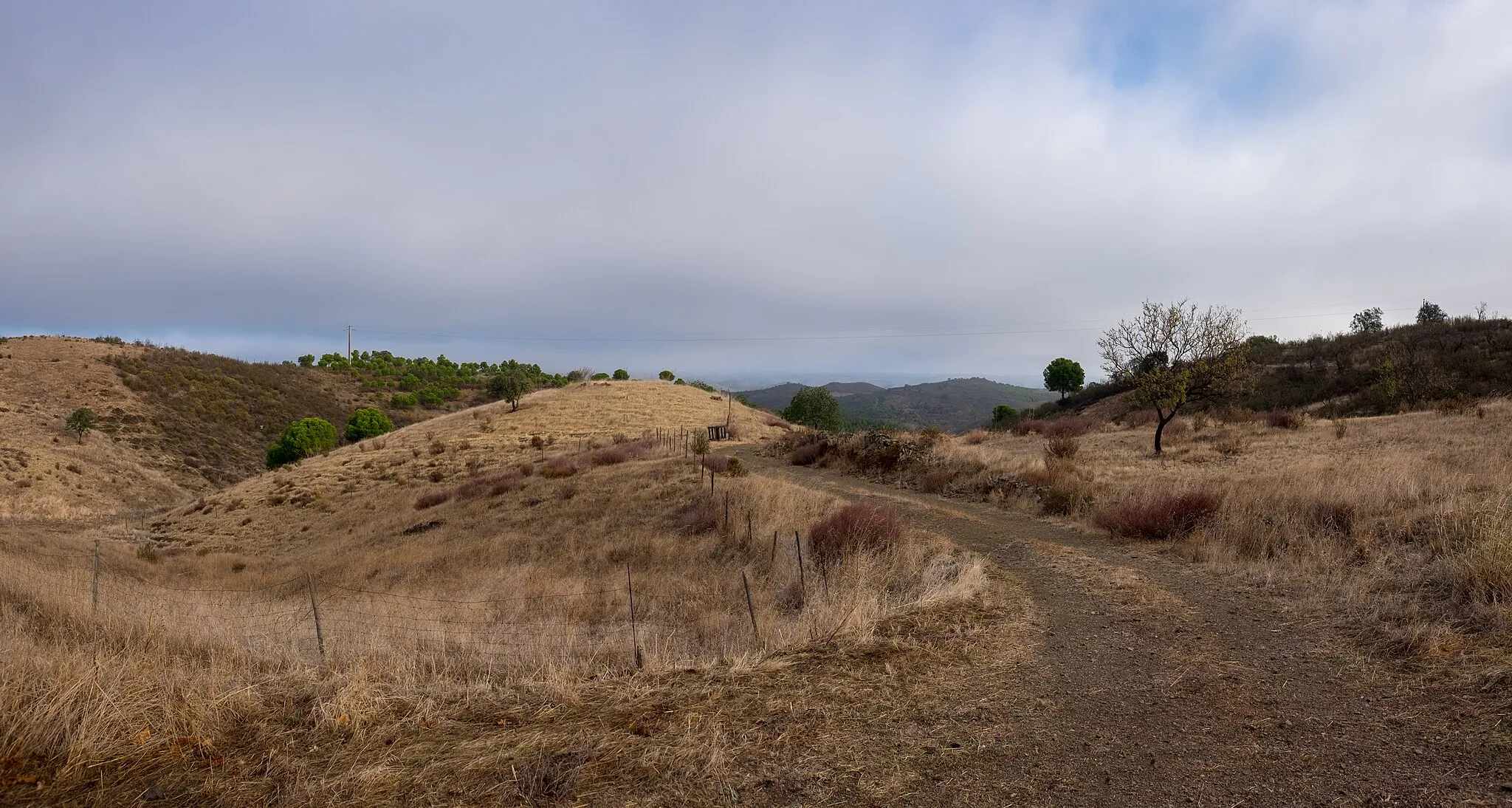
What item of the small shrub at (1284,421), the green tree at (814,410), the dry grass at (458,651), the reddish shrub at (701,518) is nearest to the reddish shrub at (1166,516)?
the dry grass at (458,651)

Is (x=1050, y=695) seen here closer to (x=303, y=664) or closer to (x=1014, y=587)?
(x=1014, y=587)

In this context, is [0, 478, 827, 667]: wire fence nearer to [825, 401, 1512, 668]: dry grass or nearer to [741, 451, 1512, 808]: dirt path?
[741, 451, 1512, 808]: dirt path

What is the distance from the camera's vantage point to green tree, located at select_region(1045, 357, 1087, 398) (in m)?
74.2

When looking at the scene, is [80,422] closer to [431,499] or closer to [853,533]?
[431,499]

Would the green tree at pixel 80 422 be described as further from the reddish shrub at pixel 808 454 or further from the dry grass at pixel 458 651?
the reddish shrub at pixel 808 454

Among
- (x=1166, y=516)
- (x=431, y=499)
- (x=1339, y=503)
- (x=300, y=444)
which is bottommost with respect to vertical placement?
(x=431, y=499)

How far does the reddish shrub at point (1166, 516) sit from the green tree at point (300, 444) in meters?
49.8

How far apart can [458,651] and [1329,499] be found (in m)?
12.5

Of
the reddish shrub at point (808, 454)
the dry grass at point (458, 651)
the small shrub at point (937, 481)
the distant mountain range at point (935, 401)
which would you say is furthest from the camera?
the distant mountain range at point (935, 401)

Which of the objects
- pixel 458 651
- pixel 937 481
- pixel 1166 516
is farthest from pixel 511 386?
pixel 1166 516

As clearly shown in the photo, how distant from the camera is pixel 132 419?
1992 inches

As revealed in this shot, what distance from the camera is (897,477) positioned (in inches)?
826

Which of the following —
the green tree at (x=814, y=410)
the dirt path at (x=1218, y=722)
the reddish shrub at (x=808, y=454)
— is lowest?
the dirt path at (x=1218, y=722)

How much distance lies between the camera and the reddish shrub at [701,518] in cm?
1597
